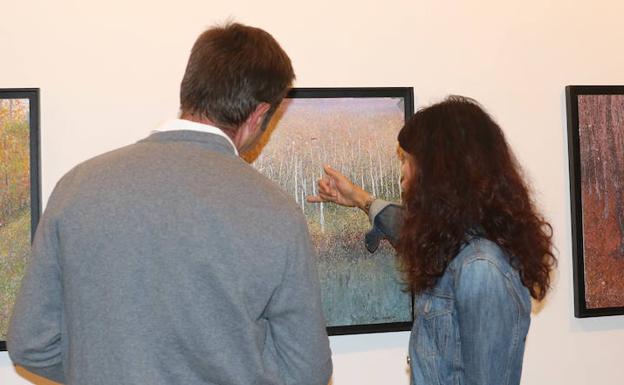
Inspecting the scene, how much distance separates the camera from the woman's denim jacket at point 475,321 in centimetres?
143

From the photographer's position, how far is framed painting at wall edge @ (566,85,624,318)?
228cm

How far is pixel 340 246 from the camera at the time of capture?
212cm

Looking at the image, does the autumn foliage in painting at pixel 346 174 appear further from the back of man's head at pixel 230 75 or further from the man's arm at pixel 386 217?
the back of man's head at pixel 230 75

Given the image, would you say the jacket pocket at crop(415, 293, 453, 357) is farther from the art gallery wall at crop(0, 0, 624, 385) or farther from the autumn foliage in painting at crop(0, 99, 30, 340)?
the autumn foliage in painting at crop(0, 99, 30, 340)

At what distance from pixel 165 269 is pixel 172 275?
15 millimetres

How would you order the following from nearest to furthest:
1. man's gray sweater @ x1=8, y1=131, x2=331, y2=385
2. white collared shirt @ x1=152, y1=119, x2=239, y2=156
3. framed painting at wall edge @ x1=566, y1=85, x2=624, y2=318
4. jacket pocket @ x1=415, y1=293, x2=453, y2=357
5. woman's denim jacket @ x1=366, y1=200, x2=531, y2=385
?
man's gray sweater @ x1=8, y1=131, x2=331, y2=385
white collared shirt @ x1=152, y1=119, x2=239, y2=156
woman's denim jacket @ x1=366, y1=200, x2=531, y2=385
jacket pocket @ x1=415, y1=293, x2=453, y2=357
framed painting at wall edge @ x1=566, y1=85, x2=624, y2=318

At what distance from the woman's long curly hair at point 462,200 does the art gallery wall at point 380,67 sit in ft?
2.08

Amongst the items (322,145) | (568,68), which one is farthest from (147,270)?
(568,68)

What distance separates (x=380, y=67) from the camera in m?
2.18

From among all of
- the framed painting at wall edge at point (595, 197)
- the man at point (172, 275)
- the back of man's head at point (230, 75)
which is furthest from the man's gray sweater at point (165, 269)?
the framed painting at wall edge at point (595, 197)

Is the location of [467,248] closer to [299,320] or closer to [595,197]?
[299,320]

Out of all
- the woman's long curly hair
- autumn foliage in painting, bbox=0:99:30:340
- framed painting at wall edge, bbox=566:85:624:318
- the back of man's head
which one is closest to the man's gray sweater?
the back of man's head

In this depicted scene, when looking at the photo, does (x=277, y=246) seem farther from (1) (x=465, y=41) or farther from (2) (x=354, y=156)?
(1) (x=465, y=41)

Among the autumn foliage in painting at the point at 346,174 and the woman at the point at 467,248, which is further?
the autumn foliage in painting at the point at 346,174
